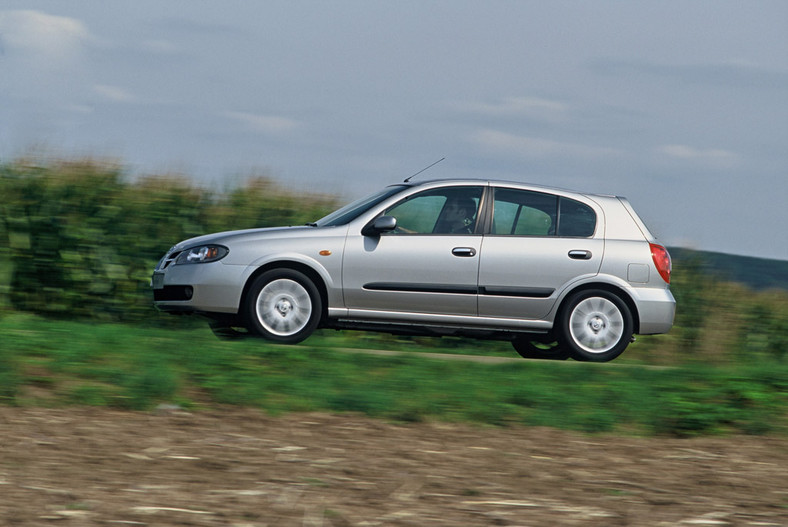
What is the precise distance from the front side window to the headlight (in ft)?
5.40

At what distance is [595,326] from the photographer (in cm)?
991

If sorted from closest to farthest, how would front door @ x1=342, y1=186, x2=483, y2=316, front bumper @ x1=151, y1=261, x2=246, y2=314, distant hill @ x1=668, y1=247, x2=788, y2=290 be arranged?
front bumper @ x1=151, y1=261, x2=246, y2=314 → front door @ x1=342, y1=186, x2=483, y2=316 → distant hill @ x1=668, y1=247, x2=788, y2=290

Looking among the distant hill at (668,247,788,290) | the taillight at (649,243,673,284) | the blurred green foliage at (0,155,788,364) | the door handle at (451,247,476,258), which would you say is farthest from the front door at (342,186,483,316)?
the distant hill at (668,247,788,290)

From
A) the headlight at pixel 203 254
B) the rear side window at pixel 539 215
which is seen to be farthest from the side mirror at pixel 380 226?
the headlight at pixel 203 254

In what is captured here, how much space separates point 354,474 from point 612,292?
5.49 meters

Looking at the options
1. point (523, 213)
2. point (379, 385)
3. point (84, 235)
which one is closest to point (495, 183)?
point (523, 213)

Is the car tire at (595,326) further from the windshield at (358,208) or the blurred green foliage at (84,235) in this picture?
the blurred green foliage at (84,235)

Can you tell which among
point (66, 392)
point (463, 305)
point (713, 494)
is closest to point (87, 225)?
point (463, 305)

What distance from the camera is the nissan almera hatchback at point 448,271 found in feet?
31.0

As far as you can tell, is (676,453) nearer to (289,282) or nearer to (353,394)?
(353,394)

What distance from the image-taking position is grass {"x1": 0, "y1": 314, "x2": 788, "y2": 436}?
6645 millimetres

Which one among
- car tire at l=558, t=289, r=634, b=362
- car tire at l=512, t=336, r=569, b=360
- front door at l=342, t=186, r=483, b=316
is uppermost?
front door at l=342, t=186, r=483, b=316

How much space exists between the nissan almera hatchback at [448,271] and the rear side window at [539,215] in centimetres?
1

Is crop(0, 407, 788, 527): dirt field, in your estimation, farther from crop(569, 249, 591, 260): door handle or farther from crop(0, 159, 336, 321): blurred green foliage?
crop(0, 159, 336, 321): blurred green foliage
